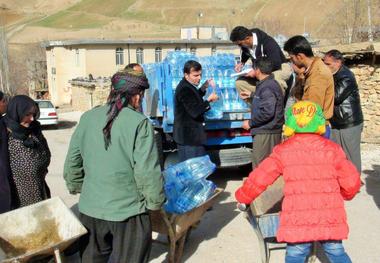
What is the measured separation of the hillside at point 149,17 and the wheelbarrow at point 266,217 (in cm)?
7115

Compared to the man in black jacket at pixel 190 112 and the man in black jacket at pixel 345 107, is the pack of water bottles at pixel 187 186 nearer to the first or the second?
the man in black jacket at pixel 190 112

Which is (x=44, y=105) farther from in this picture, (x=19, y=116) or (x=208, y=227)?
(x=19, y=116)

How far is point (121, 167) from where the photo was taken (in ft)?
11.5

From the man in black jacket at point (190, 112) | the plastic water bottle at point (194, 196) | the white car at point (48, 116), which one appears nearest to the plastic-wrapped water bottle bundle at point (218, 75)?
the man in black jacket at point (190, 112)

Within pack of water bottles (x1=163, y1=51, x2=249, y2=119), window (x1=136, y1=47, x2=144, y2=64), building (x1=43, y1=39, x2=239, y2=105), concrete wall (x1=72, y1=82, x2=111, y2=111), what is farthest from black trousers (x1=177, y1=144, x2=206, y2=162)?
window (x1=136, y1=47, x2=144, y2=64)

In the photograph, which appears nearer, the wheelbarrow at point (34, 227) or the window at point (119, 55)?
the wheelbarrow at point (34, 227)

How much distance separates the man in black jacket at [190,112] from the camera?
5.95 metres

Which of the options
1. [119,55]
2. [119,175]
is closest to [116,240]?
[119,175]

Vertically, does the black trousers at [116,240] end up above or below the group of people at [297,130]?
below

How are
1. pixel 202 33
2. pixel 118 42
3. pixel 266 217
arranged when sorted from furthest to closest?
1. pixel 202 33
2. pixel 118 42
3. pixel 266 217

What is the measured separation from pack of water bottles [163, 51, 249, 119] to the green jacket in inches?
156

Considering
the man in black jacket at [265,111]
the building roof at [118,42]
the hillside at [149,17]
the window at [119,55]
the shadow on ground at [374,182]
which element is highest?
the hillside at [149,17]

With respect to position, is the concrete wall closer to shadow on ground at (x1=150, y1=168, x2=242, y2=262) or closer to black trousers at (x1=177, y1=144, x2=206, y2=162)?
shadow on ground at (x1=150, y1=168, x2=242, y2=262)

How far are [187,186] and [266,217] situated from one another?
109 cm
